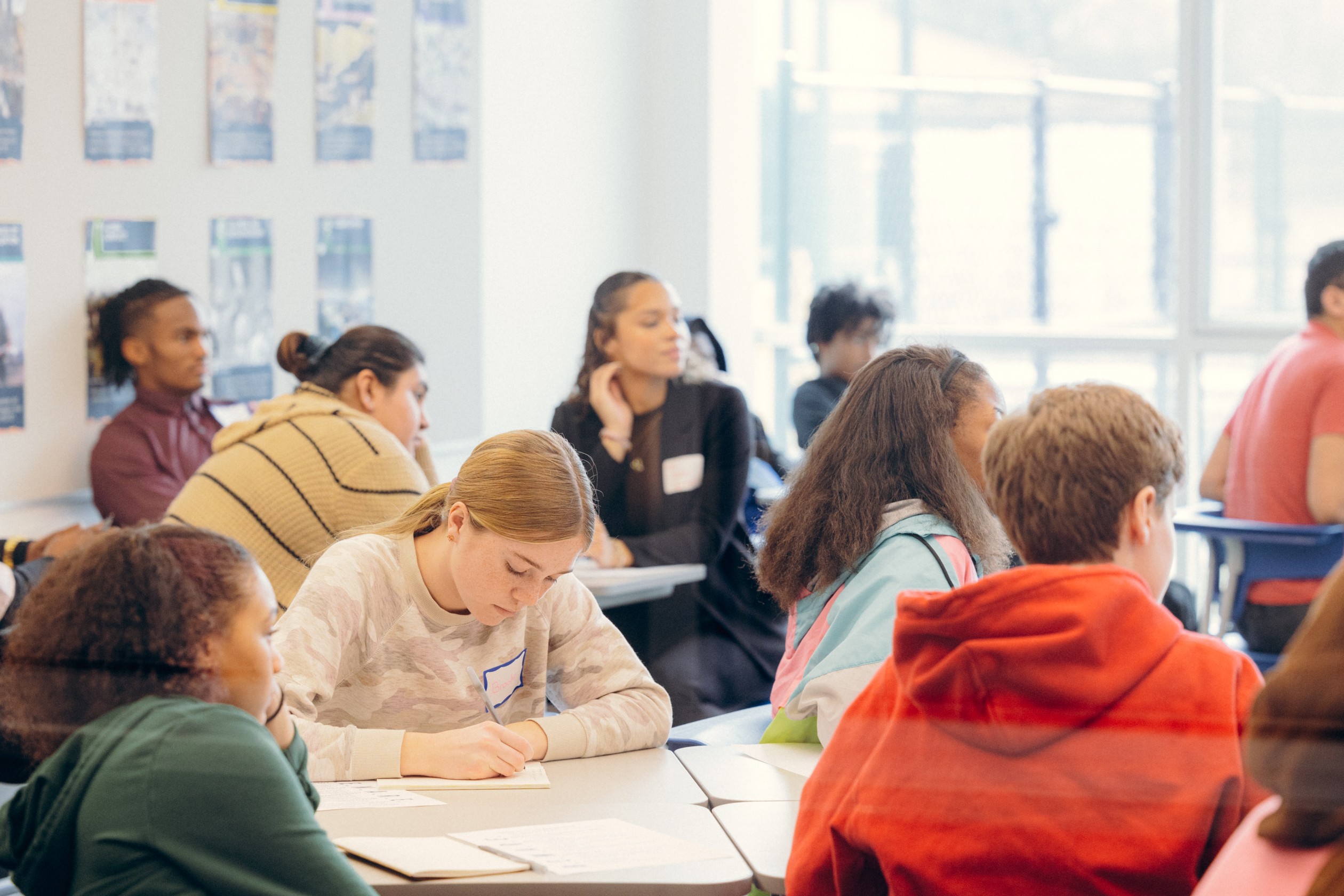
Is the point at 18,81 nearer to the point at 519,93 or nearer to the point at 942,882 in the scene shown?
the point at 519,93

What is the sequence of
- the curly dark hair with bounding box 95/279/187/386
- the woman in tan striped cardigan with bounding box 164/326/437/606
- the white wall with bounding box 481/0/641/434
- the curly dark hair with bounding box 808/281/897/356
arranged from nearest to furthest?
the woman in tan striped cardigan with bounding box 164/326/437/606, the curly dark hair with bounding box 95/279/187/386, the curly dark hair with bounding box 808/281/897/356, the white wall with bounding box 481/0/641/434

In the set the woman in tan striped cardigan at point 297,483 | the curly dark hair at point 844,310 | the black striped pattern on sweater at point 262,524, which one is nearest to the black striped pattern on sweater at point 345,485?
the woman in tan striped cardigan at point 297,483

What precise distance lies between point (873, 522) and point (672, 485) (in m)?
1.35

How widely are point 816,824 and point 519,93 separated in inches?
140

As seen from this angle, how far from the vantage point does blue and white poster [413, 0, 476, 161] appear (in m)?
3.94

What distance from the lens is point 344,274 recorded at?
3.66m

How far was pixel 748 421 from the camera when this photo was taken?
10.3 feet

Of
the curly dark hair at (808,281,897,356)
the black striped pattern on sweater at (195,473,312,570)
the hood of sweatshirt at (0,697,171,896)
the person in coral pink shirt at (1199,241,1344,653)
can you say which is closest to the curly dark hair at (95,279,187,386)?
the black striped pattern on sweater at (195,473,312,570)

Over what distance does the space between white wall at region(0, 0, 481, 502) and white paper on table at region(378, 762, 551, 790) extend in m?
1.58

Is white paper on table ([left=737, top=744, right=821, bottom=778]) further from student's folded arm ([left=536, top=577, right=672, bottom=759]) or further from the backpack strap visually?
the backpack strap

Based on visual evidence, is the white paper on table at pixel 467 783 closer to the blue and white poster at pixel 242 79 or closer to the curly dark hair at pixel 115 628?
the curly dark hair at pixel 115 628

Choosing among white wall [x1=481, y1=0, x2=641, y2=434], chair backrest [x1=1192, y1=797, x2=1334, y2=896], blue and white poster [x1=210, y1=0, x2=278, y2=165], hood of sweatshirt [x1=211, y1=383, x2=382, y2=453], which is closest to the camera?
chair backrest [x1=1192, y1=797, x2=1334, y2=896]

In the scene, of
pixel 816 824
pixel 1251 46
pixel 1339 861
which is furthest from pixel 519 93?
pixel 1339 861

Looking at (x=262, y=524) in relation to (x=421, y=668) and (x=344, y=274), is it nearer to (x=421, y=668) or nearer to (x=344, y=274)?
(x=421, y=668)
